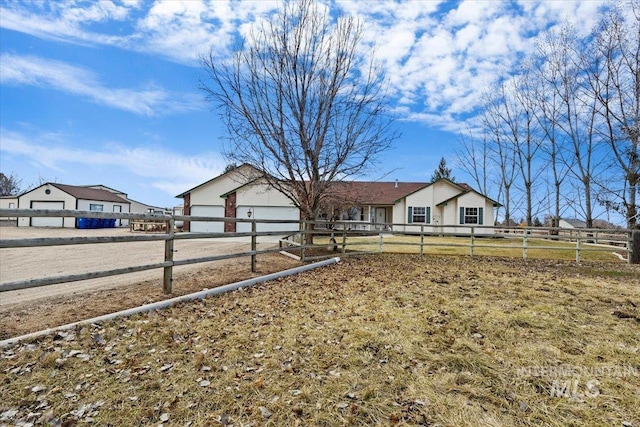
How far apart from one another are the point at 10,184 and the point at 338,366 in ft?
239

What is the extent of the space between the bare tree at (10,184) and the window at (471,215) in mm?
66722

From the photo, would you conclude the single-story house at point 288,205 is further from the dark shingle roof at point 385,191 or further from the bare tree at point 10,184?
the bare tree at point 10,184

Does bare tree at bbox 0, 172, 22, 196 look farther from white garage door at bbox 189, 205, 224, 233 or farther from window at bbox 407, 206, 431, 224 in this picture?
window at bbox 407, 206, 431, 224

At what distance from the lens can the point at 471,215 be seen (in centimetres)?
2623

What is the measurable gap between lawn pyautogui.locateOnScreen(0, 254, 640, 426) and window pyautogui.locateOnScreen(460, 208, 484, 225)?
2075 cm

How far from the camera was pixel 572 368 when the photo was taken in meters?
3.56

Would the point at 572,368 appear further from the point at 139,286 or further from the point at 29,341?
the point at 139,286

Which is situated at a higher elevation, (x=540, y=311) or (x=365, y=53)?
(x=365, y=53)

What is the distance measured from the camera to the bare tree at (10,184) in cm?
5388

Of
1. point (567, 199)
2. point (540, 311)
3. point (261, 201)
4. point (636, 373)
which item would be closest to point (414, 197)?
point (567, 199)

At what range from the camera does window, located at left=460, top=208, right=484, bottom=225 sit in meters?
26.1

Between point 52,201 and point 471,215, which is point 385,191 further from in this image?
point 52,201

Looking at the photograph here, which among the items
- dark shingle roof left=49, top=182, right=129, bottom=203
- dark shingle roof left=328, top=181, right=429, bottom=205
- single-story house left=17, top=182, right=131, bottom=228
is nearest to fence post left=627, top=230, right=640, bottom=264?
dark shingle roof left=328, top=181, right=429, bottom=205

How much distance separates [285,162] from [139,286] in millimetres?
6972
